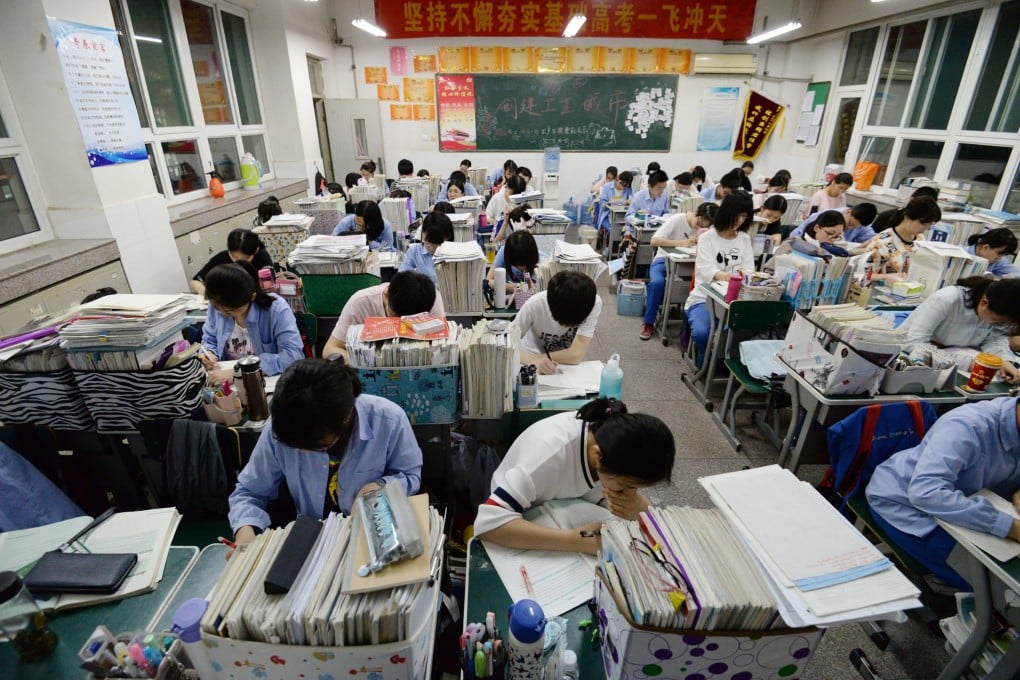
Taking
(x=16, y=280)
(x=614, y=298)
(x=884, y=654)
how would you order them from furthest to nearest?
(x=614, y=298) → (x=16, y=280) → (x=884, y=654)

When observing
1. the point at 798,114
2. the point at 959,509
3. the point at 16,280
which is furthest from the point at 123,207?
the point at 798,114

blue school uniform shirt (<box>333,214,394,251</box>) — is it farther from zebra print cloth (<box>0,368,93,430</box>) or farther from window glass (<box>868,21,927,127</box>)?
window glass (<box>868,21,927,127</box>)

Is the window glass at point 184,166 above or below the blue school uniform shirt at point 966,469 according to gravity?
above

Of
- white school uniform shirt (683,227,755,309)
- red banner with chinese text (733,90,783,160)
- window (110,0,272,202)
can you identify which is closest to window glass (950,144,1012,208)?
red banner with chinese text (733,90,783,160)

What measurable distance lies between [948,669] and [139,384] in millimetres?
3190

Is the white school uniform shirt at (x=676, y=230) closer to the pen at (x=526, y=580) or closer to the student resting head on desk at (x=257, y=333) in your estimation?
the student resting head on desk at (x=257, y=333)

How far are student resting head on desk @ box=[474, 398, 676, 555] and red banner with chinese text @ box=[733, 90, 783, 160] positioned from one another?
9219 millimetres

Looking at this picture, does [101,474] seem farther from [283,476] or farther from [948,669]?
[948,669]

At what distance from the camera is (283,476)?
165 cm

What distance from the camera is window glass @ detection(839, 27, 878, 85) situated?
276 inches

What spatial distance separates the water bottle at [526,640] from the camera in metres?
1.04

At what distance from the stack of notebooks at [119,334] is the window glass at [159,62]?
4108mm

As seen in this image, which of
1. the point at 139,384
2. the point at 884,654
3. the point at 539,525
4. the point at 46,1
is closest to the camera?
the point at 539,525

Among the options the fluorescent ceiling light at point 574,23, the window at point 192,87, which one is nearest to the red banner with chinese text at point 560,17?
the fluorescent ceiling light at point 574,23
